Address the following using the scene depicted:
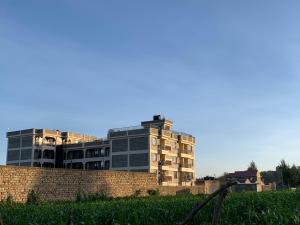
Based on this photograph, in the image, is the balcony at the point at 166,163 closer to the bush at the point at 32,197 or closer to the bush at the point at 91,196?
the bush at the point at 91,196

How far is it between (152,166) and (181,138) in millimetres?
10809

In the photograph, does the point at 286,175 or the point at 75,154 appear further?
the point at 286,175

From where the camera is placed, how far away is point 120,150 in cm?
5944

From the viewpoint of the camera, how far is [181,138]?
6525 cm

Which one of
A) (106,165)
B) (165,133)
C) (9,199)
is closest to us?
(9,199)

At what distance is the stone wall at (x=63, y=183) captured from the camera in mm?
20438

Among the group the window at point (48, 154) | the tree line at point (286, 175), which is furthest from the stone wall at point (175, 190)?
the tree line at point (286, 175)

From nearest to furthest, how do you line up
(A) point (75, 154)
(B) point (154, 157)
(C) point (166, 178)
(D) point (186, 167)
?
(B) point (154, 157) < (C) point (166, 178) < (D) point (186, 167) < (A) point (75, 154)

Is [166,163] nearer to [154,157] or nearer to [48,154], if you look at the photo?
[154,157]

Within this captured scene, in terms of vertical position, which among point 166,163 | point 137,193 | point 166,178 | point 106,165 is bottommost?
point 137,193

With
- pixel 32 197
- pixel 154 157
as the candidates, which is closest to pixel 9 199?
pixel 32 197

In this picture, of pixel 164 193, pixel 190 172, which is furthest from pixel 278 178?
pixel 164 193

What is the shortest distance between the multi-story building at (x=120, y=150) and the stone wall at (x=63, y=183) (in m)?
26.3

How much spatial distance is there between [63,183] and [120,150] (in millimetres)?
36179
